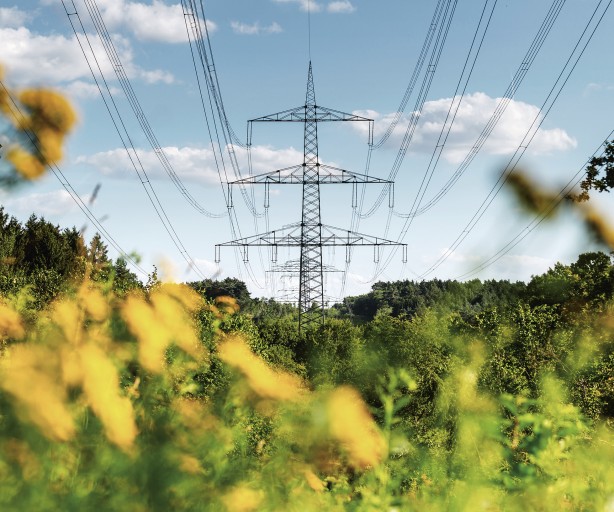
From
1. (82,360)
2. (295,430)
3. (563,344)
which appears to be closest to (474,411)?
(295,430)

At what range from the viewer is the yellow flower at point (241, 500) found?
2314 mm

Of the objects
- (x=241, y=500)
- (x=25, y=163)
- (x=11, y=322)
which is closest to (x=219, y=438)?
(x=241, y=500)

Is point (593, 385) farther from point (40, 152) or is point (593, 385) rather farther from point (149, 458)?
point (149, 458)

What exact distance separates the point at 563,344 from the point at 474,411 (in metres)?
37.3

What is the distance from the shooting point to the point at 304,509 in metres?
2.45

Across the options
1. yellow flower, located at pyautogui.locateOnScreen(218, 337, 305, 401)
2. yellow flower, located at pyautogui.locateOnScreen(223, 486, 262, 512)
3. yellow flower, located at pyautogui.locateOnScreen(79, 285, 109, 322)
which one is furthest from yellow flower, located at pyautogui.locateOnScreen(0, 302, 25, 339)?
yellow flower, located at pyautogui.locateOnScreen(223, 486, 262, 512)

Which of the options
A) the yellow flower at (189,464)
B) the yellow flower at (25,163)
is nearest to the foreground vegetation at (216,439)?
the yellow flower at (189,464)

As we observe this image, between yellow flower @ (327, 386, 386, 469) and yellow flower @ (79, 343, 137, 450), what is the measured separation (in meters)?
0.79

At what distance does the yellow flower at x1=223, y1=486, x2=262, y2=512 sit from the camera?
2314mm

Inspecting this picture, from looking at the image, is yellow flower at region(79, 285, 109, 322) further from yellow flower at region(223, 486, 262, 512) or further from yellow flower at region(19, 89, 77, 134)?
yellow flower at region(19, 89, 77, 134)

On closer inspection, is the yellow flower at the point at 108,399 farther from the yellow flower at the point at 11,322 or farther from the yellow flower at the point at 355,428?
the yellow flower at the point at 355,428

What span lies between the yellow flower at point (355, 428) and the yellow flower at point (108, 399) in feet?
2.58

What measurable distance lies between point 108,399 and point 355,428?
3.12 ft

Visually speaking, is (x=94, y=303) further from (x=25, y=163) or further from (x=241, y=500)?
(x=25, y=163)
